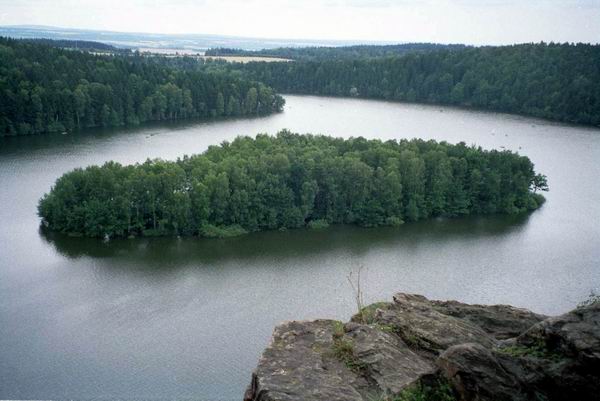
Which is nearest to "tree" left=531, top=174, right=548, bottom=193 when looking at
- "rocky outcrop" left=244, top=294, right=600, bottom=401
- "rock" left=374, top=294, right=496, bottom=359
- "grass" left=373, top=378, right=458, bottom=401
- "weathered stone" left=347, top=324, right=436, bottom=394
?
"rocky outcrop" left=244, top=294, right=600, bottom=401

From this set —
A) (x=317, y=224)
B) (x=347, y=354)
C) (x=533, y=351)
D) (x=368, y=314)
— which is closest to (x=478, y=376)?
(x=533, y=351)

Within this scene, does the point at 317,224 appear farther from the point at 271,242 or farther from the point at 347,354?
the point at 347,354

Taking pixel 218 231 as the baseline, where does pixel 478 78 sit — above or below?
above

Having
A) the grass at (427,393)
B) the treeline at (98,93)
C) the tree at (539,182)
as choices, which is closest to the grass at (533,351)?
the grass at (427,393)

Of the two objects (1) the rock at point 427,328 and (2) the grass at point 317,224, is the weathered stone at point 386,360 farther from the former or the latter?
(2) the grass at point 317,224

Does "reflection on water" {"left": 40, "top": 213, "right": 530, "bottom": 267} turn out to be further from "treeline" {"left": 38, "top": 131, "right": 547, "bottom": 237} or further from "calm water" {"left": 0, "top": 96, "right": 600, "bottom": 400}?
"treeline" {"left": 38, "top": 131, "right": 547, "bottom": 237}
